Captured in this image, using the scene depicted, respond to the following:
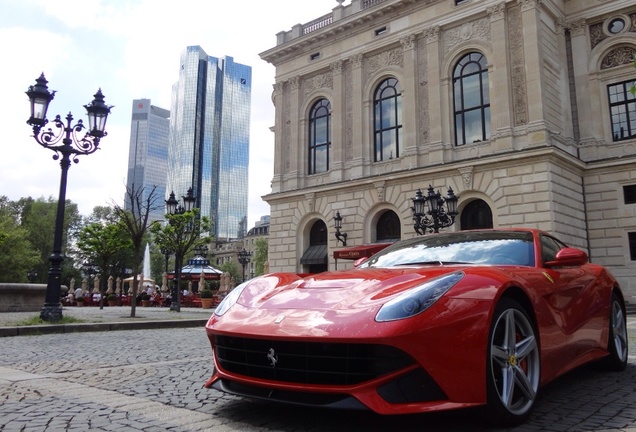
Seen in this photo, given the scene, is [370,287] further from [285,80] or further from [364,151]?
[285,80]

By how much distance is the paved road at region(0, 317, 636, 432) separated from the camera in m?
3.00

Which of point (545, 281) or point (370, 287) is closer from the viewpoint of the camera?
point (370, 287)

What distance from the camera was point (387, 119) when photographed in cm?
2769

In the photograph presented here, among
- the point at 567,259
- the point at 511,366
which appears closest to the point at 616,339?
the point at 567,259

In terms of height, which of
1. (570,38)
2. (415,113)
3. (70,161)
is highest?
(570,38)

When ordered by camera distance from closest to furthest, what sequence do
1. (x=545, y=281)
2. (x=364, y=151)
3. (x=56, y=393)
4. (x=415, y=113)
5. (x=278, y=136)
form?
(x=545, y=281) → (x=56, y=393) → (x=415, y=113) → (x=364, y=151) → (x=278, y=136)

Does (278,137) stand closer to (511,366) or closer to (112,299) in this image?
(112,299)

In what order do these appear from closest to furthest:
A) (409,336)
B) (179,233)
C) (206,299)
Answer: (409,336)
(179,233)
(206,299)

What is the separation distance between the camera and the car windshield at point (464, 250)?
157 inches

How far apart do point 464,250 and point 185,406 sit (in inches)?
98.4

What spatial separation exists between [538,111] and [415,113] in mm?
6256

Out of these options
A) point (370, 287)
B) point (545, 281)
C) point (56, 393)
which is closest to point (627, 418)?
point (545, 281)

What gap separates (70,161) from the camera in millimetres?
13156

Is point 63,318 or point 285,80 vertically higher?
point 285,80
